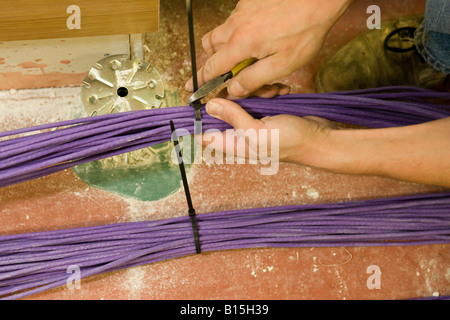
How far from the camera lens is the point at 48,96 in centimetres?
150

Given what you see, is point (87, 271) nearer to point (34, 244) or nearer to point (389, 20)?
point (34, 244)

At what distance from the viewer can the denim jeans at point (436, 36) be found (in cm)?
127

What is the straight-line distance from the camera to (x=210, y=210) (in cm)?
145

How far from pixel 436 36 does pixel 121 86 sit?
40.0 inches

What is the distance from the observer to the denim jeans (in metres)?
1.27

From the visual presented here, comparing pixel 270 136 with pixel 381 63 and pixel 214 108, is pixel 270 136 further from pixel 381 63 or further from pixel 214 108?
pixel 381 63

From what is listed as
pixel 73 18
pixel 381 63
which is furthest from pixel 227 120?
pixel 381 63

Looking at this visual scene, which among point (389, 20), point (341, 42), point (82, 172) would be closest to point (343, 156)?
point (341, 42)

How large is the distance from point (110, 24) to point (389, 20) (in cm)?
104

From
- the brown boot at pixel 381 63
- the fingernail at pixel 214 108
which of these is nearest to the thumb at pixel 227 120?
the fingernail at pixel 214 108

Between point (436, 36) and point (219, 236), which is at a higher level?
point (436, 36)

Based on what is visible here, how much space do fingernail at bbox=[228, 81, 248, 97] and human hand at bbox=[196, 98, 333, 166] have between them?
0.05 m

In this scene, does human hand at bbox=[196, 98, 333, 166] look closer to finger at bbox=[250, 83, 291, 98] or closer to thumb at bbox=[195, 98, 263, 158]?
thumb at bbox=[195, 98, 263, 158]

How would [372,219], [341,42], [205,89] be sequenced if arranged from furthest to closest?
1. [341,42]
2. [372,219]
3. [205,89]
